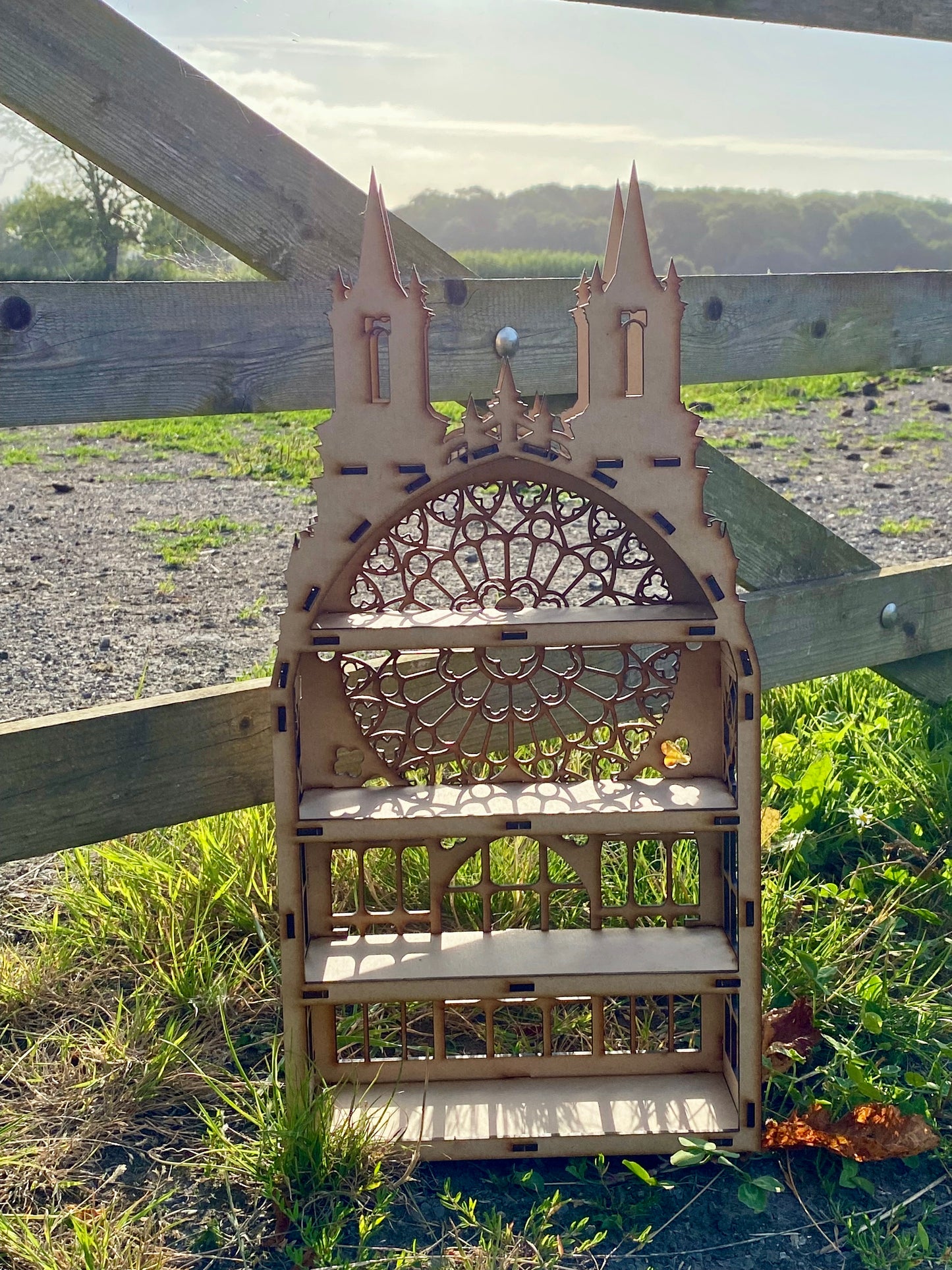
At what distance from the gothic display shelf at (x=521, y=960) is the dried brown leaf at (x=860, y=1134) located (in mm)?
323

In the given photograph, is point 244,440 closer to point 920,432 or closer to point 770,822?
point 920,432

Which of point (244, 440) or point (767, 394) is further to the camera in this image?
point (767, 394)

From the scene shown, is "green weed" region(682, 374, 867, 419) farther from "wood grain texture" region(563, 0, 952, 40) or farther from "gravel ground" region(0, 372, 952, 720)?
"wood grain texture" region(563, 0, 952, 40)

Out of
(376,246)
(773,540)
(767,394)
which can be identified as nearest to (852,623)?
(773,540)

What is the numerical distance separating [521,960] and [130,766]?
2.80 feet

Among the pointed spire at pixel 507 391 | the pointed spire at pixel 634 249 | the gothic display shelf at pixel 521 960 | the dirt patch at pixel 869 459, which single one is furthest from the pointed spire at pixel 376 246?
the dirt patch at pixel 869 459

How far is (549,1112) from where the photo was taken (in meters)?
2.09

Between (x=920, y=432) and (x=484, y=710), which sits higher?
(x=920, y=432)

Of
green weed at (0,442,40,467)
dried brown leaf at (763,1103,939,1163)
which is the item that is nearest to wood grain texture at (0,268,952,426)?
dried brown leaf at (763,1103,939,1163)

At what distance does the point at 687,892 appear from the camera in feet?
8.39

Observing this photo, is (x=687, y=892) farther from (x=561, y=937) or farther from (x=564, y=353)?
(x=564, y=353)

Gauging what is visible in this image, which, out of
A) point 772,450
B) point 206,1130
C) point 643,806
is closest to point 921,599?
point 643,806

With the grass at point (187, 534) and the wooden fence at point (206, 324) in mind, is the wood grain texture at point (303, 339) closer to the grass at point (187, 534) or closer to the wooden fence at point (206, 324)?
the wooden fence at point (206, 324)

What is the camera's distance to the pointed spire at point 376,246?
1857 millimetres
